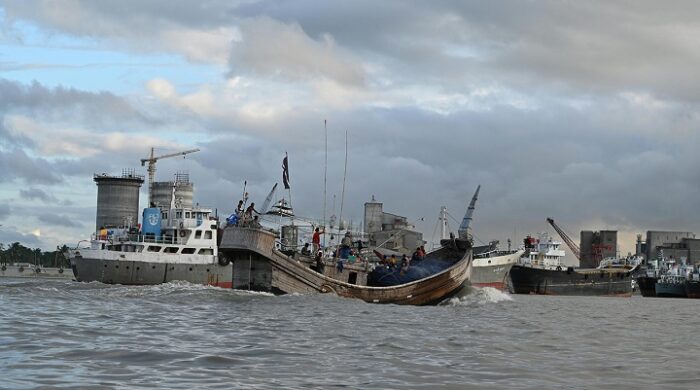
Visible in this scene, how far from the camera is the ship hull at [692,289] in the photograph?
130 meters

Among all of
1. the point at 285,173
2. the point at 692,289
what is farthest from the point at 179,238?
the point at 692,289

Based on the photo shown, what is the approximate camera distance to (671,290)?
134 metres

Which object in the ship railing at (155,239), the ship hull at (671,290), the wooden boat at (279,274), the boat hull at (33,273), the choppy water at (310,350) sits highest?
the ship railing at (155,239)

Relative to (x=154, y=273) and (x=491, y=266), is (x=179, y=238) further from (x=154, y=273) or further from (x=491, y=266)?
(x=491, y=266)

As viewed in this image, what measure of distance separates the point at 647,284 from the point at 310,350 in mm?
129518

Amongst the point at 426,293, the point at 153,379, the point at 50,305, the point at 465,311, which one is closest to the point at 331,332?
the point at 153,379

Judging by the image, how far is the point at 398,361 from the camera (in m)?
18.3

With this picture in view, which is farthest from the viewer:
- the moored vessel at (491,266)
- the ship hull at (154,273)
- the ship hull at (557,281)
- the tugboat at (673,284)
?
the tugboat at (673,284)

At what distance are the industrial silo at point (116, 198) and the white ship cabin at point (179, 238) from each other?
35493 mm

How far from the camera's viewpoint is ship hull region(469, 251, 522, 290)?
86938mm

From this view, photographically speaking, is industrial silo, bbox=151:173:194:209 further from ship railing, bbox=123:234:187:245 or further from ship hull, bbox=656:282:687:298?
ship hull, bbox=656:282:687:298

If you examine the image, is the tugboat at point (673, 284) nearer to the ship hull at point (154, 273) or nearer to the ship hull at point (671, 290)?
the ship hull at point (671, 290)

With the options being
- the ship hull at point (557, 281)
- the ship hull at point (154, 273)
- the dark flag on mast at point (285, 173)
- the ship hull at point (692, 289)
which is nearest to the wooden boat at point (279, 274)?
the dark flag on mast at point (285, 173)

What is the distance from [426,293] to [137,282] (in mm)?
31623
